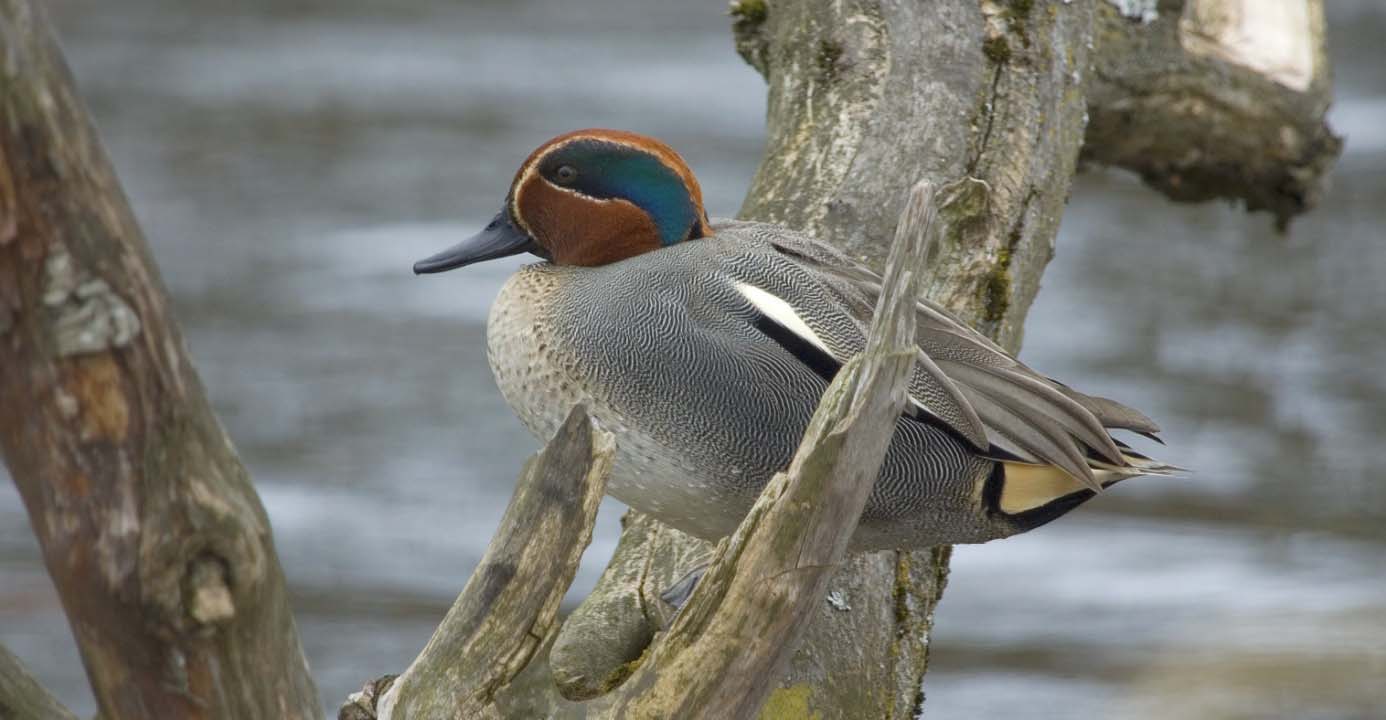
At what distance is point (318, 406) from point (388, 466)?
0.56 meters

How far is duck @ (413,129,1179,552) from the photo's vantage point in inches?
88.7

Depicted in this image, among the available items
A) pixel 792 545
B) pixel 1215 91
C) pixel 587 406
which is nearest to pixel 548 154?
pixel 587 406

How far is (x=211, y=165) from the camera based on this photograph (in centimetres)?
807

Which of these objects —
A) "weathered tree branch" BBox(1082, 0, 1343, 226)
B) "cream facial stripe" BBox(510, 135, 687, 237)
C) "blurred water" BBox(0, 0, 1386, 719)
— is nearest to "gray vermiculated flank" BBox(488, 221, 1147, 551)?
"cream facial stripe" BBox(510, 135, 687, 237)

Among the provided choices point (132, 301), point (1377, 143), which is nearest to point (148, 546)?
point (132, 301)

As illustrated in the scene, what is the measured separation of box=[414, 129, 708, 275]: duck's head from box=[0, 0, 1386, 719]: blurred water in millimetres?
2348

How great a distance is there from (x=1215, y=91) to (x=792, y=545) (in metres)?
2.65

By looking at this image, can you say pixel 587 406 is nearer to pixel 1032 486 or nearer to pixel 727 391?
pixel 727 391

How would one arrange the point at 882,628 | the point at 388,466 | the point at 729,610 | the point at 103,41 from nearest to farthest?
1. the point at 729,610
2. the point at 882,628
3. the point at 388,466
4. the point at 103,41

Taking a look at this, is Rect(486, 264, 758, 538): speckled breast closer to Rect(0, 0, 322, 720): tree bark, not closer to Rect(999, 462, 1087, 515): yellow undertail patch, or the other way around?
Rect(999, 462, 1087, 515): yellow undertail patch

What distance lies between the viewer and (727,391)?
226cm

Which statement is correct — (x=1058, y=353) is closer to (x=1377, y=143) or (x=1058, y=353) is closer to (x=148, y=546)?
(x=1377, y=143)

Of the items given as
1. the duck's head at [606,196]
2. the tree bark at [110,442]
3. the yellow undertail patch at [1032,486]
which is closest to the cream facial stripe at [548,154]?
the duck's head at [606,196]

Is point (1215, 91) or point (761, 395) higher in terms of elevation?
point (1215, 91)
